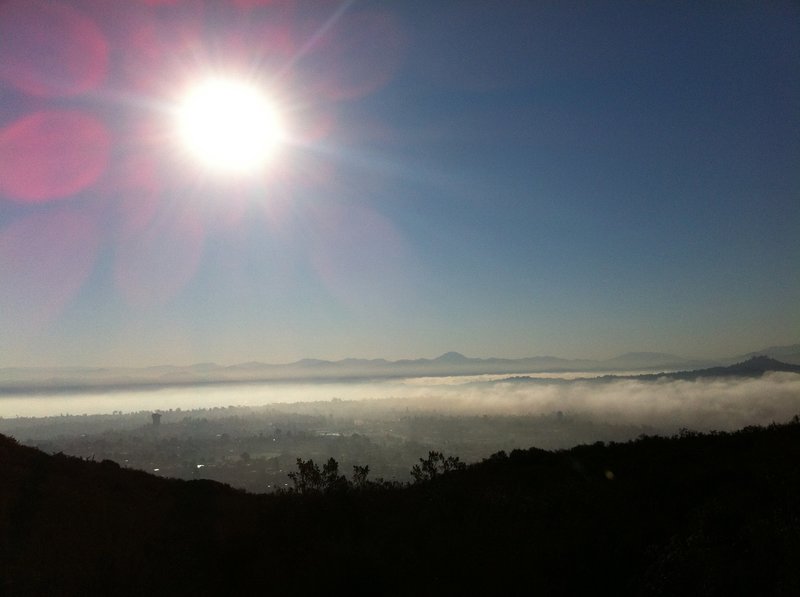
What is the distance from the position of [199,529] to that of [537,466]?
1139 centimetres

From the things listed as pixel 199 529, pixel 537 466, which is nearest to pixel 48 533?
pixel 199 529

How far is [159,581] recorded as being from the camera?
8734 millimetres

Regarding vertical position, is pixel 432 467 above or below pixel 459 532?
below

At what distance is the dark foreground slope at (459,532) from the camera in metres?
7.12

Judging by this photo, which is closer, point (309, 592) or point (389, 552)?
point (309, 592)

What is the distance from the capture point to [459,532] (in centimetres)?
988

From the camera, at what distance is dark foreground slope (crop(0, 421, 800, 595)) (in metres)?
7.12

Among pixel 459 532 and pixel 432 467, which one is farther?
pixel 432 467

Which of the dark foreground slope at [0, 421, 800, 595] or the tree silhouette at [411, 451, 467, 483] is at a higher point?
the dark foreground slope at [0, 421, 800, 595]

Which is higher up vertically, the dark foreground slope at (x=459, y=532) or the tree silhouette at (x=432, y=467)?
the dark foreground slope at (x=459, y=532)

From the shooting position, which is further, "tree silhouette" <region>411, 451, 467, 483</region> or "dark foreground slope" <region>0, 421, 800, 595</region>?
"tree silhouette" <region>411, 451, 467, 483</region>

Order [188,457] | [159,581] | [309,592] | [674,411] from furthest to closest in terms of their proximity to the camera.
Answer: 1. [674,411]
2. [188,457]
3. [159,581]
4. [309,592]

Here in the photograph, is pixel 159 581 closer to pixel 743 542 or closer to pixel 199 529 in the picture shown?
pixel 199 529

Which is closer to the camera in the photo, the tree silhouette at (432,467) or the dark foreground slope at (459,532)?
the dark foreground slope at (459,532)
